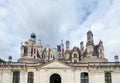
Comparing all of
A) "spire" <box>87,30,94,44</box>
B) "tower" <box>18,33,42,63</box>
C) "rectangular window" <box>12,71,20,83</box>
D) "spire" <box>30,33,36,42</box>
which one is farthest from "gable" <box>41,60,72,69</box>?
"spire" <box>30,33,36,42</box>

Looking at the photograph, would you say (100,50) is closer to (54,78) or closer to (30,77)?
(54,78)

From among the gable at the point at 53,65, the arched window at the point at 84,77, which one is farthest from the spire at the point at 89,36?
the gable at the point at 53,65

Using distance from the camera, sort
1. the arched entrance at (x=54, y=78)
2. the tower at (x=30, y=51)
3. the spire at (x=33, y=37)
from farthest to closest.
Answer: the spire at (x=33, y=37) → the tower at (x=30, y=51) → the arched entrance at (x=54, y=78)

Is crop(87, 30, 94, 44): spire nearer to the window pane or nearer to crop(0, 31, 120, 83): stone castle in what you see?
crop(0, 31, 120, 83): stone castle

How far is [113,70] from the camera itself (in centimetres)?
4531

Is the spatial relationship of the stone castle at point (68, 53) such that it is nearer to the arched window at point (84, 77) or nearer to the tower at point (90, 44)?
the tower at point (90, 44)

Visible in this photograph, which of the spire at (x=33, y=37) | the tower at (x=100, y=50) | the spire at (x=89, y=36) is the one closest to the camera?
the tower at (x=100, y=50)

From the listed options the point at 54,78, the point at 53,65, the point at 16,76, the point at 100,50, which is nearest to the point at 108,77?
the point at 53,65

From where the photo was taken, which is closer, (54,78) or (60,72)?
(60,72)

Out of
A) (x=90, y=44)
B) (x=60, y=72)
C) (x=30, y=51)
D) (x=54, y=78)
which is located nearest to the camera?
(x=60, y=72)

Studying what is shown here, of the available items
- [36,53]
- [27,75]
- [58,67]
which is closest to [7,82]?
[27,75]

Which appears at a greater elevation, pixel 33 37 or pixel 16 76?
pixel 33 37

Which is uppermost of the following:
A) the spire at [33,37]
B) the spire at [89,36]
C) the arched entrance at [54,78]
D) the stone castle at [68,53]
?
the spire at [33,37]

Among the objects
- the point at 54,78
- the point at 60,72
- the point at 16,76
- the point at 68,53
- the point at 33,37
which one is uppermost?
the point at 33,37
